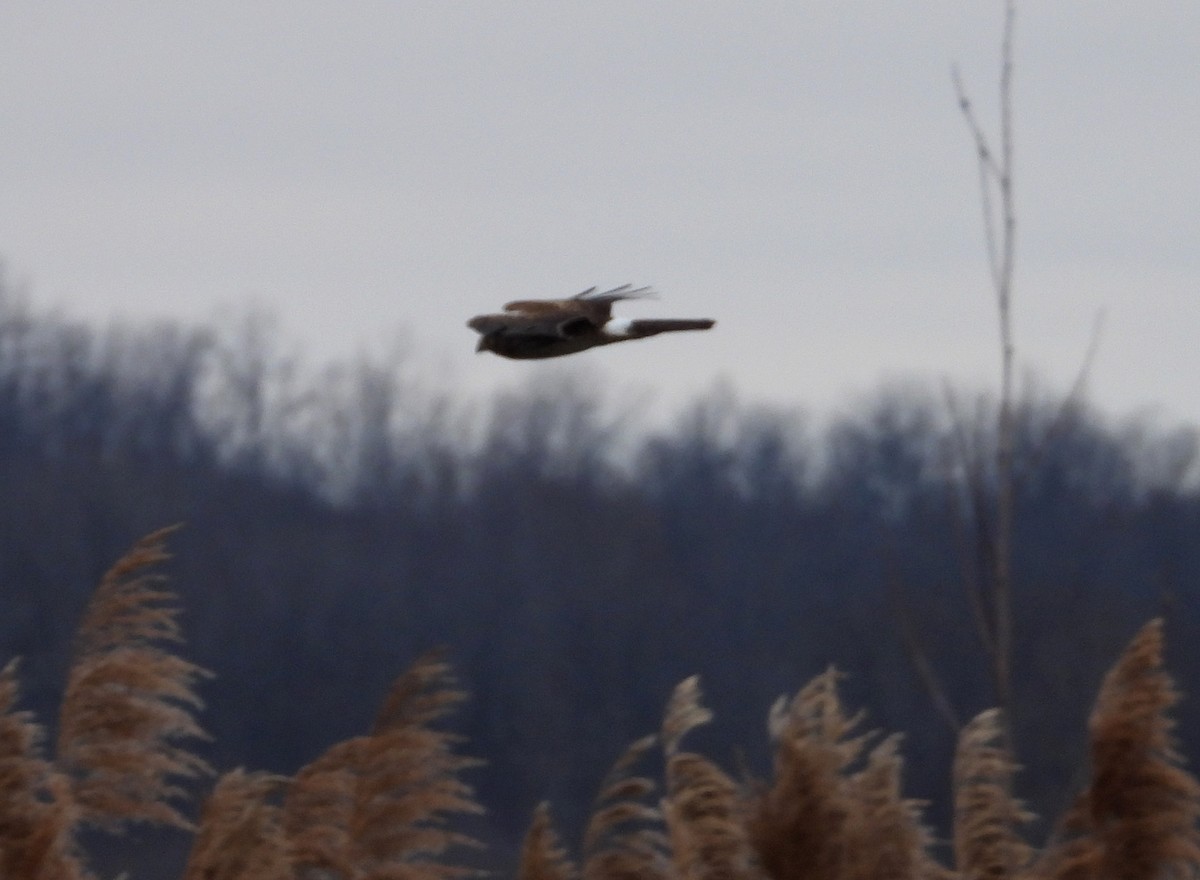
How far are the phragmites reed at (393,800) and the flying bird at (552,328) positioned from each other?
402cm

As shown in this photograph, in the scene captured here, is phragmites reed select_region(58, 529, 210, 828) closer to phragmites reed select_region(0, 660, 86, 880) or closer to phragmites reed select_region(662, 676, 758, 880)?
phragmites reed select_region(0, 660, 86, 880)

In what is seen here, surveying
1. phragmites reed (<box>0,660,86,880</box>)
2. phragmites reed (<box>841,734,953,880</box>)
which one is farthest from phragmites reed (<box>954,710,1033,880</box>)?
phragmites reed (<box>0,660,86,880</box>)

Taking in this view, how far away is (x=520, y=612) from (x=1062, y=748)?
60.4ft

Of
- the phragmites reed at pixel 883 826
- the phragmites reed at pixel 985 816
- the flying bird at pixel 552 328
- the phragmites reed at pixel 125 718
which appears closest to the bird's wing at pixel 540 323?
the flying bird at pixel 552 328

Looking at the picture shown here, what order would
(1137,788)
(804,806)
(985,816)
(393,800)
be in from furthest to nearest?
(393,800) < (985,816) < (1137,788) < (804,806)

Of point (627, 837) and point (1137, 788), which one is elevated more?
point (1137, 788)

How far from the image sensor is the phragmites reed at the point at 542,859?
8459 millimetres

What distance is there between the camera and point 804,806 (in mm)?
7477

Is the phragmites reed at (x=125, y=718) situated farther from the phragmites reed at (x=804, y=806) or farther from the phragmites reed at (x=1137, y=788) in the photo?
the phragmites reed at (x=1137, y=788)

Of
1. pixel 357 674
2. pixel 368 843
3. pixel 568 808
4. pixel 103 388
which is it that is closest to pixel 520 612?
pixel 357 674

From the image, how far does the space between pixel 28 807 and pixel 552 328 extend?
13.2ft

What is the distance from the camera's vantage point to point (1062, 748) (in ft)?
132

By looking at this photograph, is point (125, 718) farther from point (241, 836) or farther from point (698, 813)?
point (698, 813)

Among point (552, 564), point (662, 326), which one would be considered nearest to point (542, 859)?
point (662, 326)
